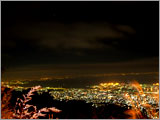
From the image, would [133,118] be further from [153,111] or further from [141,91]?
[141,91]

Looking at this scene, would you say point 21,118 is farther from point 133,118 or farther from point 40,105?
point 40,105

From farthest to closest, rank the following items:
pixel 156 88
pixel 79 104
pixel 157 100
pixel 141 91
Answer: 1. pixel 79 104
2. pixel 156 88
3. pixel 157 100
4. pixel 141 91

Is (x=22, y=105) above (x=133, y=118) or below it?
above

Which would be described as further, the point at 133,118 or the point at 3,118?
the point at 3,118

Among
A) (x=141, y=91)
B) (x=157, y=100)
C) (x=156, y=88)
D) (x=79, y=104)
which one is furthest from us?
(x=79, y=104)

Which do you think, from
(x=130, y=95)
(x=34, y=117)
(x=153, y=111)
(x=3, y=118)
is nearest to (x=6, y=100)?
(x=3, y=118)

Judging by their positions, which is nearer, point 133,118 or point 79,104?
point 133,118

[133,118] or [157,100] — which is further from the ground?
[157,100]

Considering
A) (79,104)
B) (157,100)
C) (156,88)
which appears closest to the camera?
(157,100)

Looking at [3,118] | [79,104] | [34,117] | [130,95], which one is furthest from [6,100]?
[79,104]
